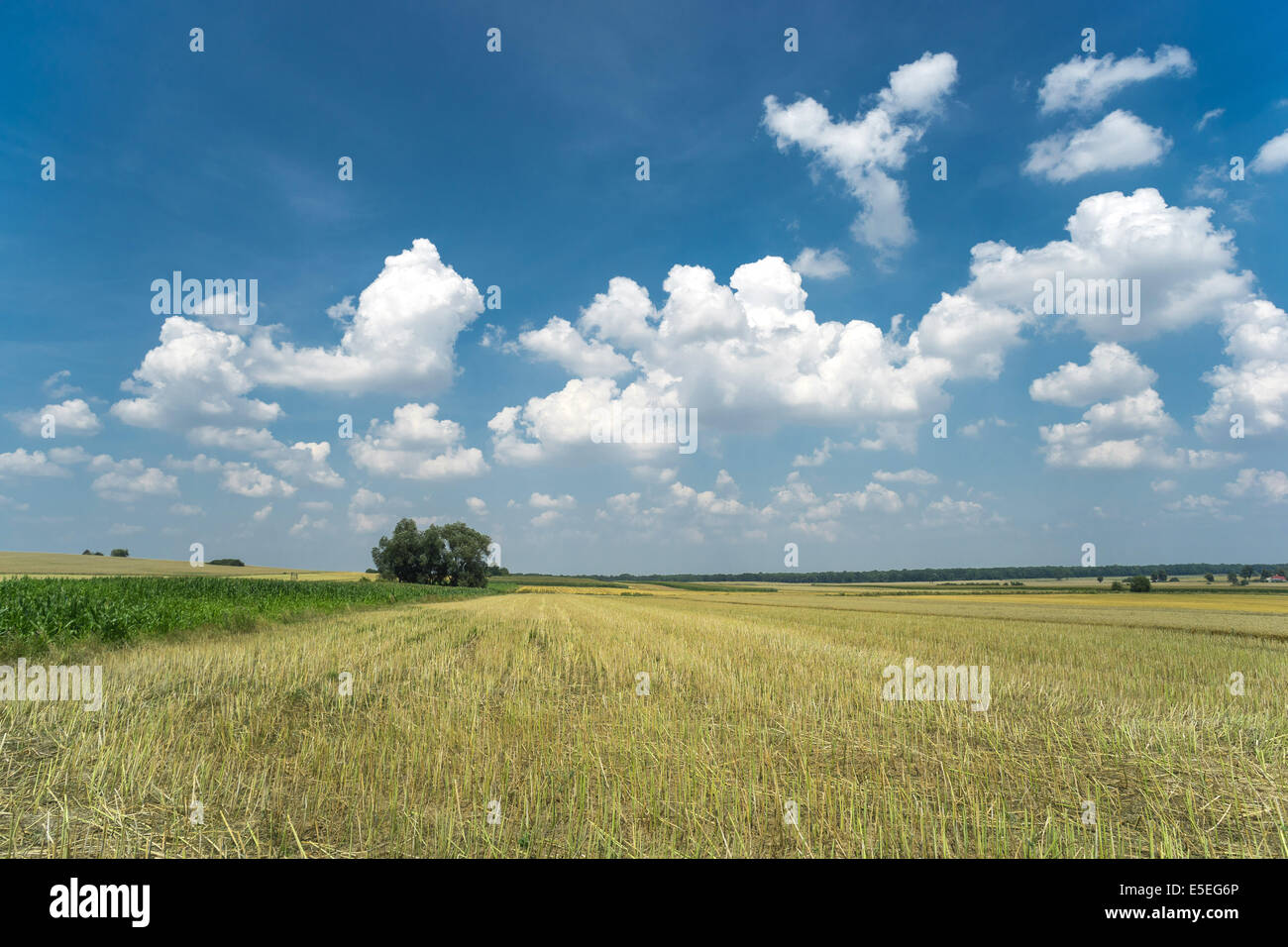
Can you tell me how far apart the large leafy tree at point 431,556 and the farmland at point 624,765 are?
3637 inches

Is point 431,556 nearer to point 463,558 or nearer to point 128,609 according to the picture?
point 463,558

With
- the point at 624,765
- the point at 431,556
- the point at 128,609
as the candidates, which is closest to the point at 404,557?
the point at 431,556

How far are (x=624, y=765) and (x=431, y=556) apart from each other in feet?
333

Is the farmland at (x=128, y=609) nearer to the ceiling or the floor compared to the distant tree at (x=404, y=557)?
nearer to the ceiling

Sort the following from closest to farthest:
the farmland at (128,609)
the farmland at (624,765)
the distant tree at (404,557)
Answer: the farmland at (624,765)
the farmland at (128,609)
the distant tree at (404,557)

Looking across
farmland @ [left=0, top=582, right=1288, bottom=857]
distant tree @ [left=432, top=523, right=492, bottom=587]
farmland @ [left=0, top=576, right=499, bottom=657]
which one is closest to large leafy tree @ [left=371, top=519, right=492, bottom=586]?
distant tree @ [left=432, top=523, right=492, bottom=587]

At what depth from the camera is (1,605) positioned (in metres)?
14.9

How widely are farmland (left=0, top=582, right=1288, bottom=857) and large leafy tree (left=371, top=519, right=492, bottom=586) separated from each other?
92372 mm

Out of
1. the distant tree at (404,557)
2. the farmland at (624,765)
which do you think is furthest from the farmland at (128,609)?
the distant tree at (404,557)

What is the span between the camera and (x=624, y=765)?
19.6ft

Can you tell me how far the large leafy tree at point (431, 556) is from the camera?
99188 mm

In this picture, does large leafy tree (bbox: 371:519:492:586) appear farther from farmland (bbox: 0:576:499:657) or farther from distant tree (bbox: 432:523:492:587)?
farmland (bbox: 0:576:499:657)

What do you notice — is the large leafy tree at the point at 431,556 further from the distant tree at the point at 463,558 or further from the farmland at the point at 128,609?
the farmland at the point at 128,609
